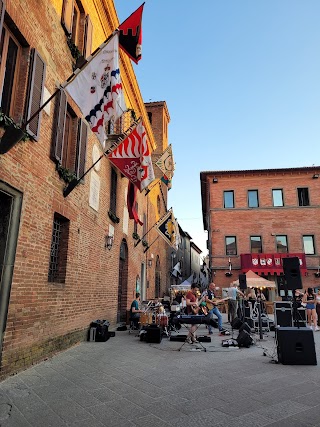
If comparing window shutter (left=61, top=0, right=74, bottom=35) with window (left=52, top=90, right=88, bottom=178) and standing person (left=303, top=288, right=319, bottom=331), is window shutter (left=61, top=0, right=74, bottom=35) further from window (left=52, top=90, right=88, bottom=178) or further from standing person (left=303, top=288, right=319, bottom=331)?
standing person (left=303, top=288, right=319, bottom=331)

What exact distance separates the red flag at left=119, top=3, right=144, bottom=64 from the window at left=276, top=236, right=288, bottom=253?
20.9 m

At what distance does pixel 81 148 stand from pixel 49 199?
2.29 metres


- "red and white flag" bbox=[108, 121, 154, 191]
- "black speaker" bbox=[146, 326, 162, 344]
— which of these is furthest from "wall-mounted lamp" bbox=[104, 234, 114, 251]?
"black speaker" bbox=[146, 326, 162, 344]

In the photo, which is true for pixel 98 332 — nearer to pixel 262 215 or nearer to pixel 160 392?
pixel 160 392

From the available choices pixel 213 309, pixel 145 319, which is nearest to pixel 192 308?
pixel 145 319

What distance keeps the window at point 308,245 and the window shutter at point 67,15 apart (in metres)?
22.3

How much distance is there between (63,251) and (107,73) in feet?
13.6

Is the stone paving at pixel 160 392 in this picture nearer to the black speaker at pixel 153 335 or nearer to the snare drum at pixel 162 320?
the black speaker at pixel 153 335

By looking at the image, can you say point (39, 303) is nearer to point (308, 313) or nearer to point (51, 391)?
point (51, 391)

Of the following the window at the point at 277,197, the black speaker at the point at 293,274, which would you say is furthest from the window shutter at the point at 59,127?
the window at the point at 277,197

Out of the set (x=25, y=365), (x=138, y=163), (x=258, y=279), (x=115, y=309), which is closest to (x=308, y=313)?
(x=258, y=279)

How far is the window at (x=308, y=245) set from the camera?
24.0 m

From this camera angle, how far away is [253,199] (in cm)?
2598

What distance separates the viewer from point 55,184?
22.7ft
